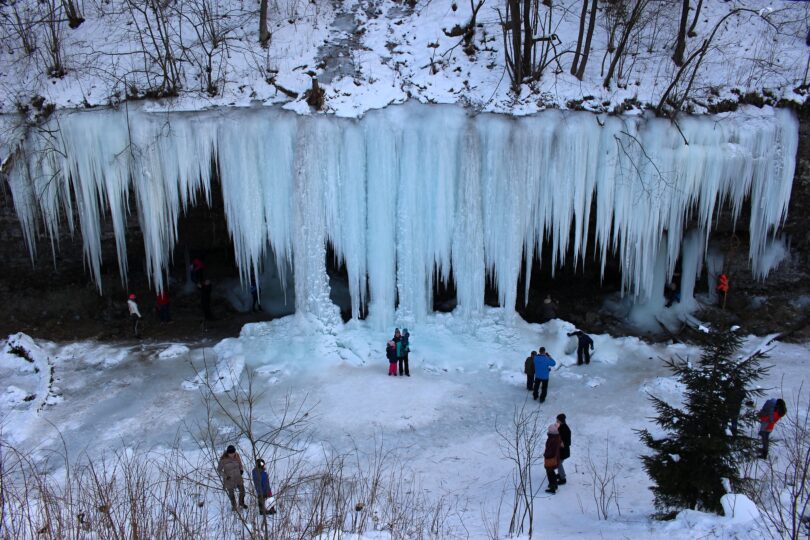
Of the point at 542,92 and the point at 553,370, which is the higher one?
the point at 542,92

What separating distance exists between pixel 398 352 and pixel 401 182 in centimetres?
331

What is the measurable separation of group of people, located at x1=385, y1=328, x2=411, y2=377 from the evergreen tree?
490 cm

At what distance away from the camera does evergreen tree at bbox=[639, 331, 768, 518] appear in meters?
5.73

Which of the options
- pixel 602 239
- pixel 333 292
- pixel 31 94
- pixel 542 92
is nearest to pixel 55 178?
pixel 31 94

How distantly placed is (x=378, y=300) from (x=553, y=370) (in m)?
3.54

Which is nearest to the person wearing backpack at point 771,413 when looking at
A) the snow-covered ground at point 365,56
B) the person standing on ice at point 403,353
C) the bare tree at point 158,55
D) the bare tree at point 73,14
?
the person standing on ice at point 403,353

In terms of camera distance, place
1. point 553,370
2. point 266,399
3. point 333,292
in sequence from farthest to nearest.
Answer: point 333,292 → point 553,370 → point 266,399

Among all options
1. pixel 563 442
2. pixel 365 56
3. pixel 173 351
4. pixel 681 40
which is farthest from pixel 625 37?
pixel 173 351

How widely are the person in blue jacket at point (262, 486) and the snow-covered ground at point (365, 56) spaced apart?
7.49 meters

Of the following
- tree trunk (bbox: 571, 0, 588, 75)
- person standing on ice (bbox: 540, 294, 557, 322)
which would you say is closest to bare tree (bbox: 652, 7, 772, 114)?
tree trunk (bbox: 571, 0, 588, 75)

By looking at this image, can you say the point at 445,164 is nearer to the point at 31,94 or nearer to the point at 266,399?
the point at 266,399

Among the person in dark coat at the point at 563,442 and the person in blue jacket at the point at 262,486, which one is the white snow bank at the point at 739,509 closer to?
the person in dark coat at the point at 563,442

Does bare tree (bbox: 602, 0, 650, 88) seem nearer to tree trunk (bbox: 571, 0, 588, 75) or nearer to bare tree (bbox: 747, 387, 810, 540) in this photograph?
tree trunk (bbox: 571, 0, 588, 75)

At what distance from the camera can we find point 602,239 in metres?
11.5
